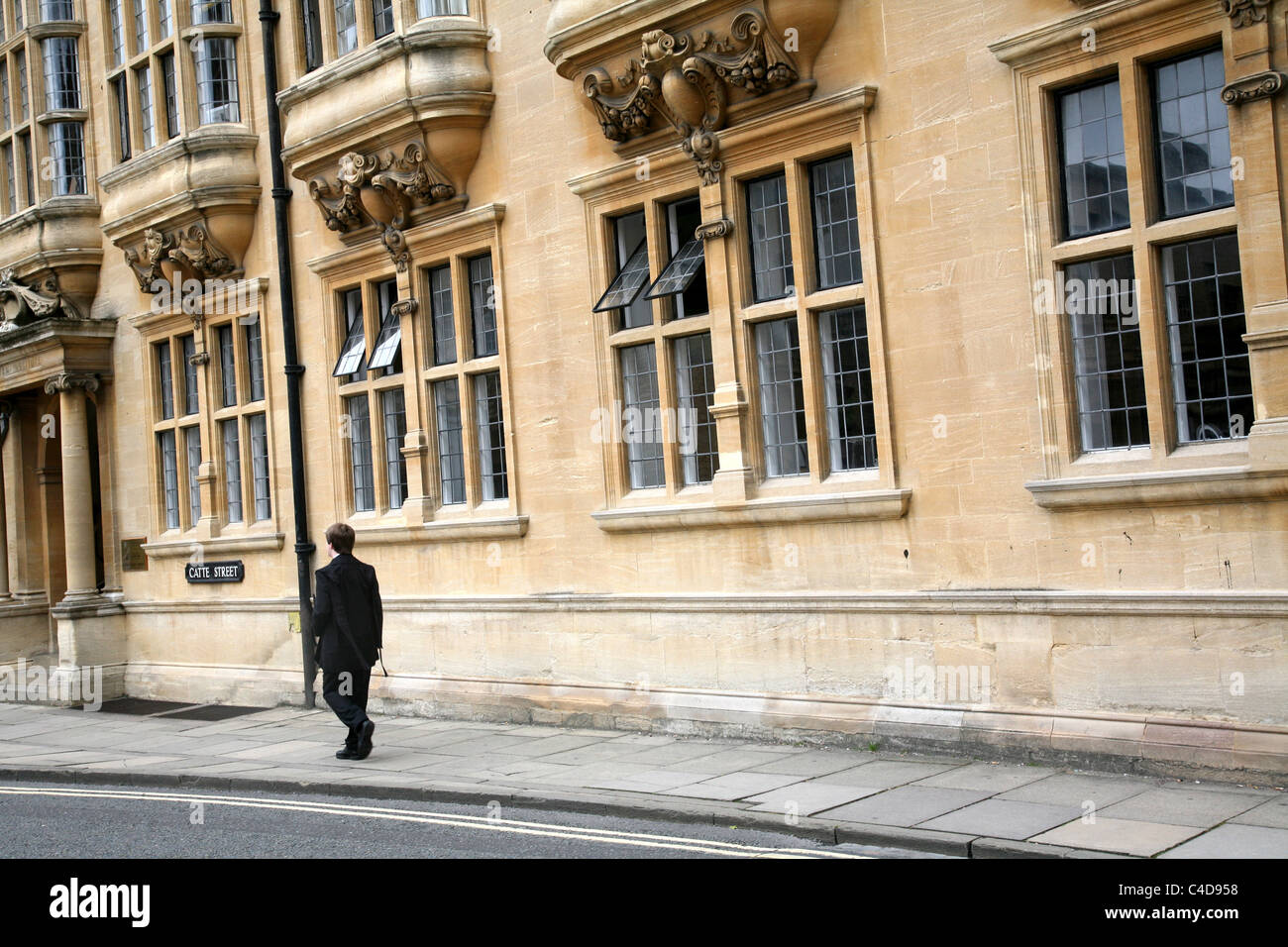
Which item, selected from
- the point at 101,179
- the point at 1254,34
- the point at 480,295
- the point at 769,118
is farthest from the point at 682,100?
the point at 101,179

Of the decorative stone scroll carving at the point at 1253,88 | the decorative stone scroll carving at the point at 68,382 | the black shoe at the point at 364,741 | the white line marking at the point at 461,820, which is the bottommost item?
the white line marking at the point at 461,820

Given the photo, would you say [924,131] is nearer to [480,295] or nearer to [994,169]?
[994,169]

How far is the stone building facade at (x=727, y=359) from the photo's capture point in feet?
Answer: 30.1

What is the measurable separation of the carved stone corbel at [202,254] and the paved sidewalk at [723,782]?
6.10 m

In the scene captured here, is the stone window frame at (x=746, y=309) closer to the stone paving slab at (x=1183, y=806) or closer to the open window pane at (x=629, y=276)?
the open window pane at (x=629, y=276)

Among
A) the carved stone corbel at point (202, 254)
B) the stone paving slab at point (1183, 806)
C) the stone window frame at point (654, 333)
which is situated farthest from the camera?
the carved stone corbel at point (202, 254)

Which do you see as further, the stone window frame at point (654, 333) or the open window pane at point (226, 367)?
the open window pane at point (226, 367)

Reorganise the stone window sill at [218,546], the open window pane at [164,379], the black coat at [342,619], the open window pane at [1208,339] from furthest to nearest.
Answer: the open window pane at [164,379]
the stone window sill at [218,546]
the black coat at [342,619]
the open window pane at [1208,339]

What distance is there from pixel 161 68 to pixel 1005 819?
51.7 feet

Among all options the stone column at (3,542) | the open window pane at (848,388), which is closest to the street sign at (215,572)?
the stone column at (3,542)

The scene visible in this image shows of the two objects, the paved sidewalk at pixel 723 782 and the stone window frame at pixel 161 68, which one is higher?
the stone window frame at pixel 161 68

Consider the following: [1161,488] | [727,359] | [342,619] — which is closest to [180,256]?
[342,619]

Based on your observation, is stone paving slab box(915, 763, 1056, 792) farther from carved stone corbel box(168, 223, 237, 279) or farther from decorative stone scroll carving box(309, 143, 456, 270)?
carved stone corbel box(168, 223, 237, 279)

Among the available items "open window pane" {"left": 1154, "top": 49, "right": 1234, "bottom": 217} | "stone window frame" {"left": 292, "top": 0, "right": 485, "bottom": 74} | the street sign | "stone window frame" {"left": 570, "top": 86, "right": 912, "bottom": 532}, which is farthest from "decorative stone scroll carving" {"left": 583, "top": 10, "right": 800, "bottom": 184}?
the street sign
